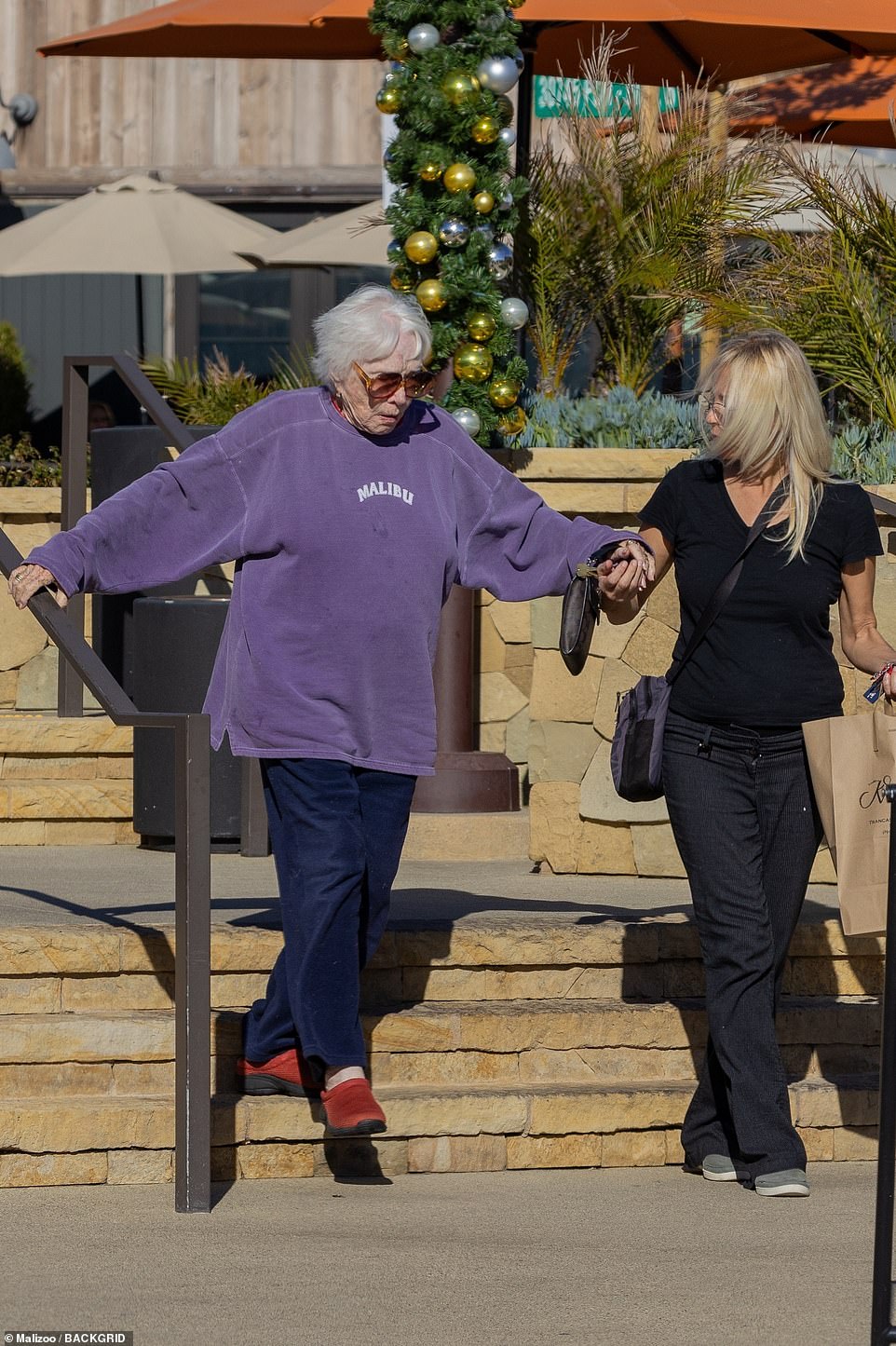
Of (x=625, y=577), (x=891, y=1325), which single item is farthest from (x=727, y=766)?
(x=891, y=1325)

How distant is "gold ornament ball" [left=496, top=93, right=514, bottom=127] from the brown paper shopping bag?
3280mm

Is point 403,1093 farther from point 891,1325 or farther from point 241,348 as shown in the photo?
point 241,348

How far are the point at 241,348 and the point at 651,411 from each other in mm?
7360

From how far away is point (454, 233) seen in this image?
6676 mm

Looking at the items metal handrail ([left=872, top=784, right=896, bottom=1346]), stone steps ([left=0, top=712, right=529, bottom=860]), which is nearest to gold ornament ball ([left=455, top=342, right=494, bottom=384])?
stone steps ([left=0, top=712, right=529, bottom=860])

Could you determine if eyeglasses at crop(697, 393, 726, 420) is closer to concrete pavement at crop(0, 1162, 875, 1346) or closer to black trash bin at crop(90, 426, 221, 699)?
concrete pavement at crop(0, 1162, 875, 1346)

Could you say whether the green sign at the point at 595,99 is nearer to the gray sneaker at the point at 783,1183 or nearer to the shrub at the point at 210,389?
the shrub at the point at 210,389

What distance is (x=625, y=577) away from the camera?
414 cm

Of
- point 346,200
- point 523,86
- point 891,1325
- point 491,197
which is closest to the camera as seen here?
point 891,1325

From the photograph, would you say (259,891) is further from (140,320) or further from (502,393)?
(140,320)

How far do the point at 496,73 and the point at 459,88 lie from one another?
0.46 ft

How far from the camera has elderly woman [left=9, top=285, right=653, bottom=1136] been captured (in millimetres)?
4031

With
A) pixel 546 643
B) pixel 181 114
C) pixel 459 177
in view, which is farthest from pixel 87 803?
pixel 181 114

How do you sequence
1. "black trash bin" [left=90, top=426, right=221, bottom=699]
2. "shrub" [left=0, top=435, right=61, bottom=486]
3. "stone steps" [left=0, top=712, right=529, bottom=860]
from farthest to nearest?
"shrub" [left=0, top=435, right=61, bottom=486], "black trash bin" [left=90, top=426, right=221, bottom=699], "stone steps" [left=0, top=712, right=529, bottom=860]
